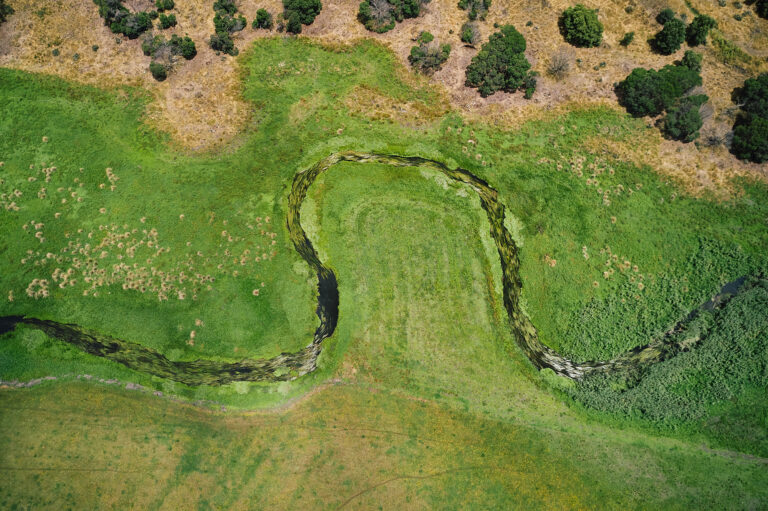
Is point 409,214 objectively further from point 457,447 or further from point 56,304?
point 56,304

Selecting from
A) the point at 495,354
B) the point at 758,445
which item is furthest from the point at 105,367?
the point at 758,445

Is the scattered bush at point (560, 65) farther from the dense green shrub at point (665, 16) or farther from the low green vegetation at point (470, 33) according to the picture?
the dense green shrub at point (665, 16)

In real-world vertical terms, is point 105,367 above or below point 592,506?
below

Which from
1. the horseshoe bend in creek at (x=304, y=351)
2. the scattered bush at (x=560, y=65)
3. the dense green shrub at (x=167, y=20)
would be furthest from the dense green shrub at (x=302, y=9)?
the scattered bush at (x=560, y=65)

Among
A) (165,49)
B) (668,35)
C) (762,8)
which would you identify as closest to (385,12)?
(165,49)

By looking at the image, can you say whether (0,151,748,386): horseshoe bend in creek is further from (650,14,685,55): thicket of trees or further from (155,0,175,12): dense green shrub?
(155,0,175,12): dense green shrub

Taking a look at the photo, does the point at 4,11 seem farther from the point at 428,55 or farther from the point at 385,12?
the point at 428,55
